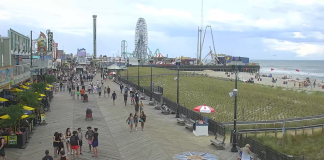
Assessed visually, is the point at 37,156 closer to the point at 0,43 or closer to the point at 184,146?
the point at 184,146

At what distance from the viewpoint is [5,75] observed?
73.3ft

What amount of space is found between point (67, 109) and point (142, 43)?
348 feet

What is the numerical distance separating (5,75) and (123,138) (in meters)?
11.6

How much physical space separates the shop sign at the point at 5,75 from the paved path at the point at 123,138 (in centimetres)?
378

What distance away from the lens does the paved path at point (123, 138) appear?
13.1 metres

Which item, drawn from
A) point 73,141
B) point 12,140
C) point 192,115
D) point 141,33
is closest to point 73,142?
point 73,141

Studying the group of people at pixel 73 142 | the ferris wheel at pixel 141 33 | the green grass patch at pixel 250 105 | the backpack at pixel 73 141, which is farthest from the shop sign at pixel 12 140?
the ferris wheel at pixel 141 33

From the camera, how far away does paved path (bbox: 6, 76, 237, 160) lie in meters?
13.1

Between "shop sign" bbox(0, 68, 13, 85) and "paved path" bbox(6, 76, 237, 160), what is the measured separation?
3.78m

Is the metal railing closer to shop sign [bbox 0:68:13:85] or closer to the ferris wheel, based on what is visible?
shop sign [bbox 0:68:13:85]

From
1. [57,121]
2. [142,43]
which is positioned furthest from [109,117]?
[142,43]

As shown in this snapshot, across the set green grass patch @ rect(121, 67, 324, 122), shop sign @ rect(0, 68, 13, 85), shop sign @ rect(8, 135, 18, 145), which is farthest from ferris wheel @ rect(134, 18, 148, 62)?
shop sign @ rect(8, 135, 18, 145)

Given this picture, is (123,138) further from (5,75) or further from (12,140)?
(5,75)

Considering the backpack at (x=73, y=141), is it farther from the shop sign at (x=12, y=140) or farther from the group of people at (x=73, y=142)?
the shop sign at (x=12, y=140)
